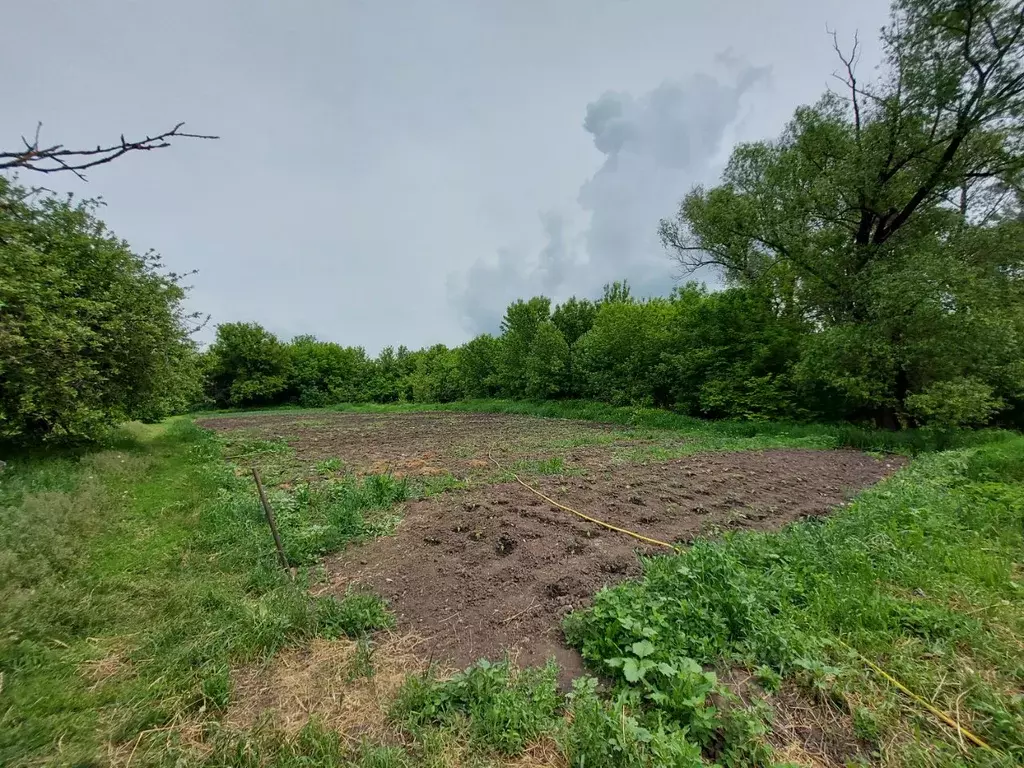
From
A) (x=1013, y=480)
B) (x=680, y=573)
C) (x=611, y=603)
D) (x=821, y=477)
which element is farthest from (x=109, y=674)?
(x=1013, y=480)

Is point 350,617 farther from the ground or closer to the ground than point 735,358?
closer to the ground

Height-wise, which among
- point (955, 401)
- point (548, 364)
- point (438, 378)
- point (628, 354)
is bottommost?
point (955, 401)

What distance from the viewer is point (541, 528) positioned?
184 inches

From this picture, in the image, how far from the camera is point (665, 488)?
20.7ft

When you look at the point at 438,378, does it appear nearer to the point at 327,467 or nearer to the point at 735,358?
the point at 735,358

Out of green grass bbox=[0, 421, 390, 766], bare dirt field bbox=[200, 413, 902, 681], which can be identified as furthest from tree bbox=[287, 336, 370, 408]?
green grass bbox=[0, 421, 390, 766]

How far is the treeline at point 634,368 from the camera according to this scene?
43.3 ft

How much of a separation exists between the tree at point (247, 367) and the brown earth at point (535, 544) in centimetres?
3684

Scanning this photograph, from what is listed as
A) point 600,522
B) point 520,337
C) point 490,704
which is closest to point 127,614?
point 490,704

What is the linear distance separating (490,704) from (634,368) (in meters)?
18.5

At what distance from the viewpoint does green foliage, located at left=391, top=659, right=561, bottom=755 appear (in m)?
2.13

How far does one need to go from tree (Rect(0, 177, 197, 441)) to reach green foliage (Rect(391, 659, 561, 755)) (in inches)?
299

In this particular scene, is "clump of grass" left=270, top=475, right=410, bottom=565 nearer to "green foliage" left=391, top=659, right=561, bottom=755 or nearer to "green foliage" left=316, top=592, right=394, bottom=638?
"green foliage" left=316, top=592, right=394, bottom=638

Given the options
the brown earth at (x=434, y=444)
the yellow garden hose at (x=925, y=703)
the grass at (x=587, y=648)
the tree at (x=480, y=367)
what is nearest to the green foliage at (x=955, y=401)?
the grass at (x=587, y=648)
